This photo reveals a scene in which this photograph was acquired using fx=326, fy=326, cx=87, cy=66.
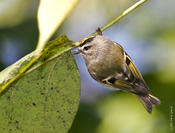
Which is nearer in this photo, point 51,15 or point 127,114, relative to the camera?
point 51,15

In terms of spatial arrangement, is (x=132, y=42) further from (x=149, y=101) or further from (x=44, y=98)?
(x=44, y=98)

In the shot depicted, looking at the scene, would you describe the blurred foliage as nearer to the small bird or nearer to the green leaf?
the small bird

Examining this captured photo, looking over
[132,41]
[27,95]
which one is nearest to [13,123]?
[27,95]

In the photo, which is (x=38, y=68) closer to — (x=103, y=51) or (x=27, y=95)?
(x=27, y=95)

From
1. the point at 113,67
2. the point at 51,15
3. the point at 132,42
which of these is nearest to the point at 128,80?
the point at 113,67

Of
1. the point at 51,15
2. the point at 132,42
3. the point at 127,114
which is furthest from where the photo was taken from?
the point at 132,42

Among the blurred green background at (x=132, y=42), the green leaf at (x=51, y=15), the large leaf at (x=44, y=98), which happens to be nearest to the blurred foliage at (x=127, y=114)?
the blurred green background at (x=132, y=42)

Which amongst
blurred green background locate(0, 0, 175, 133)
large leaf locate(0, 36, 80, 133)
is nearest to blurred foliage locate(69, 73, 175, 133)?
blurred green background locate(0, 0, 175, 133)
